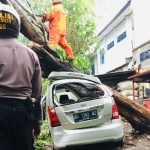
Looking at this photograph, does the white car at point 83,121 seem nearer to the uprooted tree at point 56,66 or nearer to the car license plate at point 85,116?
the car license plate at point 85,116

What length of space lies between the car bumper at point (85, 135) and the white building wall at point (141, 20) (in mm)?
10254

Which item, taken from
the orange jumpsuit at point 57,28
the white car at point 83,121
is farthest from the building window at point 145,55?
the white car at point 83,121

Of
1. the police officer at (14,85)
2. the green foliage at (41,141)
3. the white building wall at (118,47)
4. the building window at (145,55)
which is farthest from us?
the white building wall at (118,47)

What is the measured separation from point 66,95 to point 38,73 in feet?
13.5

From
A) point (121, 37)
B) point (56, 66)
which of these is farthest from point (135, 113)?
point (121, 37)

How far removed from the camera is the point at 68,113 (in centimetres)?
530

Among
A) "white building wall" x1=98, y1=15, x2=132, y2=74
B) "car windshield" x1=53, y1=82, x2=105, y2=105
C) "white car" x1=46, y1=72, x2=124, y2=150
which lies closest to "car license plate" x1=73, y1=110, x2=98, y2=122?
"white car" x1=46, y1=72, x2=124, y2=150

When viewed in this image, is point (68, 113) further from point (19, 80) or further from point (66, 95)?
point (19, 80)

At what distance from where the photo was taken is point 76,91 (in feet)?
21.9

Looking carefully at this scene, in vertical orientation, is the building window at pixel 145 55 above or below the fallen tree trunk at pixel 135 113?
above

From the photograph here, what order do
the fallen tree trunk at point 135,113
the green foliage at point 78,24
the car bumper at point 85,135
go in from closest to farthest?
the car bumper at point 85,135 → the fallen tree trunk at point 135,113 → the green foliage at point 78,24

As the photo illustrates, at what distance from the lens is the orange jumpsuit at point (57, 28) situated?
7.00m

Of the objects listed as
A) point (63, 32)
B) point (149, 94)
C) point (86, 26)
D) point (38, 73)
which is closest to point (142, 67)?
point (149, 94)

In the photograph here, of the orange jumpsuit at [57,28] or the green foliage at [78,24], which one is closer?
the orange jumpsuit at [57,28]
